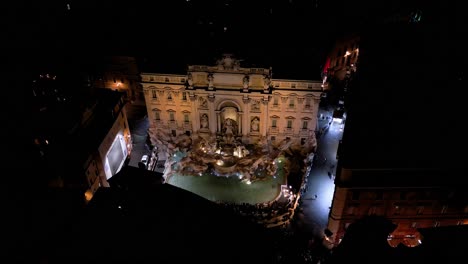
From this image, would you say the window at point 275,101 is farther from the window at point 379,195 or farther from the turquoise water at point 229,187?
the window at point 379,195

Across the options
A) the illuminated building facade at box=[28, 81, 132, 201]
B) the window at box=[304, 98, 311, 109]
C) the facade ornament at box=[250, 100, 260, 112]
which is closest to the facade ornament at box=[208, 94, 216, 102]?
the facade ornament at box=[250, 100, 260, 112]

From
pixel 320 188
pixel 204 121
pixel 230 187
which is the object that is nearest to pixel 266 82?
pixel 204 121

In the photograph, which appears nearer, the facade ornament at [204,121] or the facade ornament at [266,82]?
the facade ornament at [266,82]

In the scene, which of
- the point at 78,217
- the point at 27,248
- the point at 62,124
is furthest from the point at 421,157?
the point at 62,124

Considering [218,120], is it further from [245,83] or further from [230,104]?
[245,83]

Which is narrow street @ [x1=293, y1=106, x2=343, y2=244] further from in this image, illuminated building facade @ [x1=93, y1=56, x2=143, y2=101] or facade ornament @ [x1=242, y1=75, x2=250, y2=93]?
illuminated building facade @ [x1=93, y1=56, x2=143, y2=101]

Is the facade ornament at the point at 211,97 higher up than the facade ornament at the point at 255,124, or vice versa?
the facade ornament at the point at 211,97

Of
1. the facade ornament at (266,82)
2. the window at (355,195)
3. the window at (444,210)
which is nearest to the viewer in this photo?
the window at (355,195)

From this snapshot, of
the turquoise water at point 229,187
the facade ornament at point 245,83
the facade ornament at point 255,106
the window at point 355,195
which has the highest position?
the facade ornament at point 245,83

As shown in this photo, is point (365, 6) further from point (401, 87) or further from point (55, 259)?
point (55, 259)

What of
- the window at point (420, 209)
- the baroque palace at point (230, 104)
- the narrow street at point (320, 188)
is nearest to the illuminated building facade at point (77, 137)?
the baroque palace at point (230, 104)
